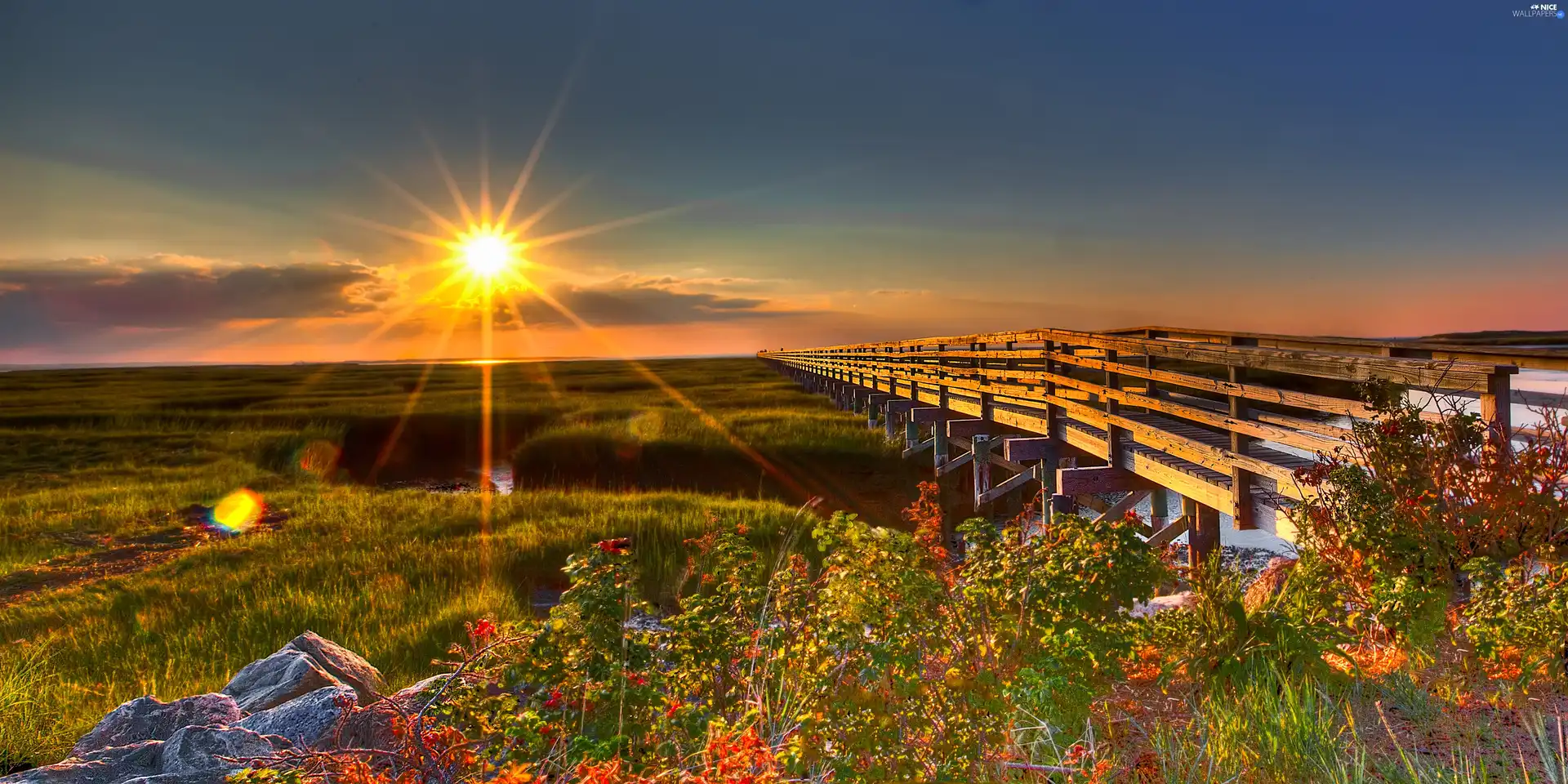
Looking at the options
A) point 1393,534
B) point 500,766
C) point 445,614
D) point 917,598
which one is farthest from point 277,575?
point 1393,534

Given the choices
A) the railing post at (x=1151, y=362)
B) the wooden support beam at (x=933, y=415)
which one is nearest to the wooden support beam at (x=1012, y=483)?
the wooden support beam at (x=933, y=415)

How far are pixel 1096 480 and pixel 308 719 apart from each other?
823cm

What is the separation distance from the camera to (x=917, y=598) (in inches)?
165

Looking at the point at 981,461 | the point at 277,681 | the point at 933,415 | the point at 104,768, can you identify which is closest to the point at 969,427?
the point at 981,461

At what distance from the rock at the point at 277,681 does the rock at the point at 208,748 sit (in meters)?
0.83

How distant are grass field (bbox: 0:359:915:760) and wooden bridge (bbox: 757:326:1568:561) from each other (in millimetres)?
4403

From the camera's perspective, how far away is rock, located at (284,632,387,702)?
5.45 metres

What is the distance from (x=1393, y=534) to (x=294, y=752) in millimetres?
5874

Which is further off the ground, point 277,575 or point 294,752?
point 294,752

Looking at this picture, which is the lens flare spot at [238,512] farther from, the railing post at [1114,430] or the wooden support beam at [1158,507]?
the wooden support beam at [1158,507]

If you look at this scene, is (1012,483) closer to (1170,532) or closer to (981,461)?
(981,461)

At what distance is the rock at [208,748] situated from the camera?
12.2 ft

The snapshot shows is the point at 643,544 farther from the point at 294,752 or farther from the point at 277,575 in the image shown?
the point at 294,752

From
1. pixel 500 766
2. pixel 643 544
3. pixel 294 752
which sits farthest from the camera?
pixel 643 544
